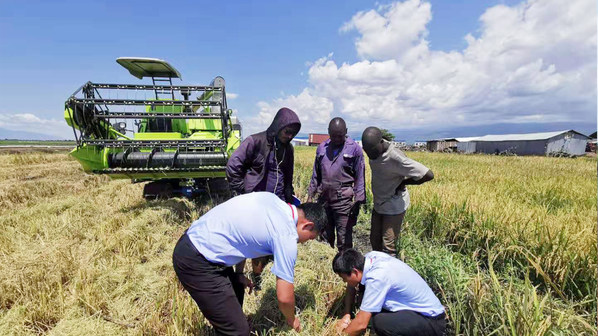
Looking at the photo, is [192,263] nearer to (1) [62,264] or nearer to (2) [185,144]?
(1) [62,264]

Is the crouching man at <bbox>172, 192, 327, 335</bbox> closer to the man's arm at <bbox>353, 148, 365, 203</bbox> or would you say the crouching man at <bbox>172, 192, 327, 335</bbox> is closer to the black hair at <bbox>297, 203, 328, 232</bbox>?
the black hair at <bbox>297, 203, 328, 232</bbox>

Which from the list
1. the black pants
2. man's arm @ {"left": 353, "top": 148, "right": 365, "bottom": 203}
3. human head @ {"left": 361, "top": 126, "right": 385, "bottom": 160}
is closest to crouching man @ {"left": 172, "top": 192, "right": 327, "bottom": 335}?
the black pants

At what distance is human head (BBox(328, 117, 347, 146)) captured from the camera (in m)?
3.21

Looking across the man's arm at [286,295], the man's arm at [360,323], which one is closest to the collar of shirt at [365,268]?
the man's arm at [360,323]

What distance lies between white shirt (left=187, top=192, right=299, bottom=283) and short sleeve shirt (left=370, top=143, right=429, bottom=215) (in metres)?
1.43

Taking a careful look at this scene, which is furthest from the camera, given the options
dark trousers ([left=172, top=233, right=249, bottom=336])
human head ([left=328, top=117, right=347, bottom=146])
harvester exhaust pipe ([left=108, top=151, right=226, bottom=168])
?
harvester exhaust pipe ([left=108, top=151, right=226, bottom=168])

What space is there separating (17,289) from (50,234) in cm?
160

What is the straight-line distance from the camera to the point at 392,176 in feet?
9.56

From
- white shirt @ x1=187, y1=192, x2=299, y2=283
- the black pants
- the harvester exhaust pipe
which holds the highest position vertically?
the harvester exhaust pipe

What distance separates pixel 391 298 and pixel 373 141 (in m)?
1.40

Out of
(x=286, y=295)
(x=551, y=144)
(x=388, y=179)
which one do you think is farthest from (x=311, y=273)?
(x=551, y=144)

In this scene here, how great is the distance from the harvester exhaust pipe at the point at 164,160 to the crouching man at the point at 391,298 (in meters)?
3.29

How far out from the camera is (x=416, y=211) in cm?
431

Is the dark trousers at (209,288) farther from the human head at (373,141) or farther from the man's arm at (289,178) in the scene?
the human head at (373,141)
